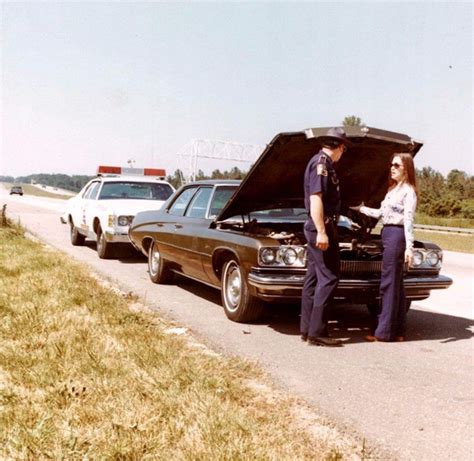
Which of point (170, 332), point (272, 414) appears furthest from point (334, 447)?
point (170, 332)

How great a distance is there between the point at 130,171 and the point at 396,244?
9.73m

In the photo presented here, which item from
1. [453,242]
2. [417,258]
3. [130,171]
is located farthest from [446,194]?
[417,258]

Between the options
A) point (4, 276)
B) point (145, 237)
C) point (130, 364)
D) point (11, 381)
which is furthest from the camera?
point (145, 237)

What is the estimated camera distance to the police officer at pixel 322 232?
518cm

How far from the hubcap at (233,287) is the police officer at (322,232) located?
104cm

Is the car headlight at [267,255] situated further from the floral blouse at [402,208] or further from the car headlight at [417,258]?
the car headlight at [417,258]

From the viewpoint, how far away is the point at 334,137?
5.26 m

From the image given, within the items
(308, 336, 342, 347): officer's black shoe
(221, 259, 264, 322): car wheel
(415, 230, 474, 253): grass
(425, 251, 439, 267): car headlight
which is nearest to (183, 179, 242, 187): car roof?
(221, 259, 264, 322): car wheel

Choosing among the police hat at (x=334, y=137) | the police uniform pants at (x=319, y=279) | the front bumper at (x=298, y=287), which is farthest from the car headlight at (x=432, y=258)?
the police hat at (x=334, y=137)

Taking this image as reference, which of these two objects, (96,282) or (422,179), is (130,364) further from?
(422,179)

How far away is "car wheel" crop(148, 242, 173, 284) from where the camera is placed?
8516 mm

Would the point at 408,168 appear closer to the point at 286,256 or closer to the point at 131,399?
the point at 286,256

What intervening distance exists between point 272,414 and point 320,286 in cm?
190

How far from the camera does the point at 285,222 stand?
23.7 feet
